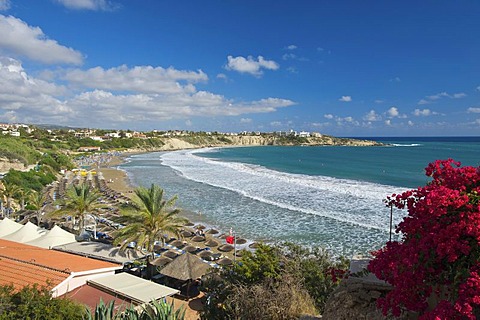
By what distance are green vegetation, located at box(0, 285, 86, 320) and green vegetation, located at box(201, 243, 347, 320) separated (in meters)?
3.50

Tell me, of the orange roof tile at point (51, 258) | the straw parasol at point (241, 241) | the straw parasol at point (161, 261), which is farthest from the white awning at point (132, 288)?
the straw parasol at point (241, 241)

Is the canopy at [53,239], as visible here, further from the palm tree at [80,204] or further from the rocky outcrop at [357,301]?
the rocky outcrop at [357,301]

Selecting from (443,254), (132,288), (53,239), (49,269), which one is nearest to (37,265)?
(49,269)

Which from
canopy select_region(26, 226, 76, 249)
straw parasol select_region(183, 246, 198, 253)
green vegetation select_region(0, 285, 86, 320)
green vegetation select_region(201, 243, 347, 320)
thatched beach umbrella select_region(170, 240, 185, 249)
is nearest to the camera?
green vegetation select_region(0, 285, 86, 320)

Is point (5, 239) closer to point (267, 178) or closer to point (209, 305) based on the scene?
point (209, 305)

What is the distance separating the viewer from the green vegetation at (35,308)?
6910 mm

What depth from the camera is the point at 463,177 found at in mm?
3514

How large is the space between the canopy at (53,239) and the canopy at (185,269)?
19.0 ft

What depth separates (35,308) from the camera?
7.00 m

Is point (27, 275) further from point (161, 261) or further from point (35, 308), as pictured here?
point (161, 261)

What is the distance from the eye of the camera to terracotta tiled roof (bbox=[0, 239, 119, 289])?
992 cm

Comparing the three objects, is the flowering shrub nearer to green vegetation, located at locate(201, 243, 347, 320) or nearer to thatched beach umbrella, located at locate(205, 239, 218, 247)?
green vegetation, located at locate(201, 243, 347, 320)

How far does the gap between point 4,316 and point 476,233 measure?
8005 mm

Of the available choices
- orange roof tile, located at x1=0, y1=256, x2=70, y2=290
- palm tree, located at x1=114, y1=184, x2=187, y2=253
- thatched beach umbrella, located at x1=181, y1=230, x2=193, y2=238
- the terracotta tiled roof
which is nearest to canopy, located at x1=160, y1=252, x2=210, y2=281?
the terracotta tiled roof
